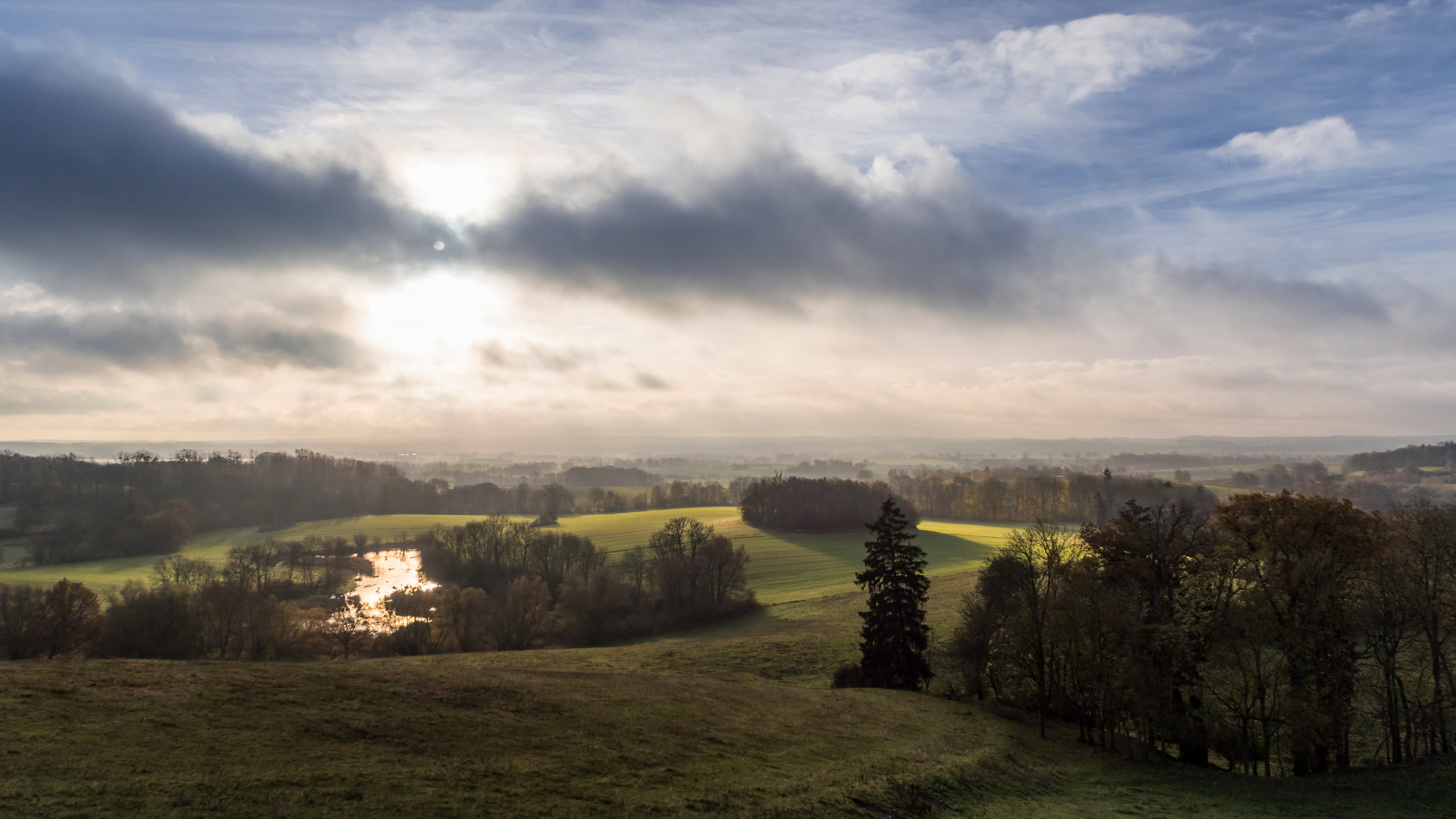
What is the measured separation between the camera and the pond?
9350cm

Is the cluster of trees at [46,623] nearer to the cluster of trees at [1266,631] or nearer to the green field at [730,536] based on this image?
the green field at [730,536]

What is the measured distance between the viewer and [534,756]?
20.6 metres

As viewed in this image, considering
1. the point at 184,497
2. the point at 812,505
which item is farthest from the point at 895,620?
the point at 184,497

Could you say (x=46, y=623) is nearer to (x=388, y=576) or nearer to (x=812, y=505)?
(x=388, y=576)

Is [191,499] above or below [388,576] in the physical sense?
above

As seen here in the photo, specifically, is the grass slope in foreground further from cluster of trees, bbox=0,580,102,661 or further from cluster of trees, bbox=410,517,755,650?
cluster of trees, bbox=0,580,102,661

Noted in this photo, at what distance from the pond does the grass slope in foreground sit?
67311mm

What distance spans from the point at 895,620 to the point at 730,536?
8045 centimetres

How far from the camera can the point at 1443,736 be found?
2791 centimetres

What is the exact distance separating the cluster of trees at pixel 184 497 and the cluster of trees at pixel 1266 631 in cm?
14301

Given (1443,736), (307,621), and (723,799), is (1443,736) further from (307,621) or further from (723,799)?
(307,621)

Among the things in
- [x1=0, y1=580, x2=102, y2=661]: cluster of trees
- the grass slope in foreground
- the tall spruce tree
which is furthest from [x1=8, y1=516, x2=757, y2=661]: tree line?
the grass slope in foreground

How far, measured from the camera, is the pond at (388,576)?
93500 mm

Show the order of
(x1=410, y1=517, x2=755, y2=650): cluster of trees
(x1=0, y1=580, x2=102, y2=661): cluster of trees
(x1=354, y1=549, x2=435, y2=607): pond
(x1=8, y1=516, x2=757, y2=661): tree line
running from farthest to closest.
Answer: (x1=354, y1=549, x2=435, y2=607): pond → (x1=410, y1=517, x2=755, y2=650): cluster of trees → (x1=8, y1=516, x2=757, y2=661): tree line → (x1=0, y1=580, x2=102, y2=661): cluster of trees
